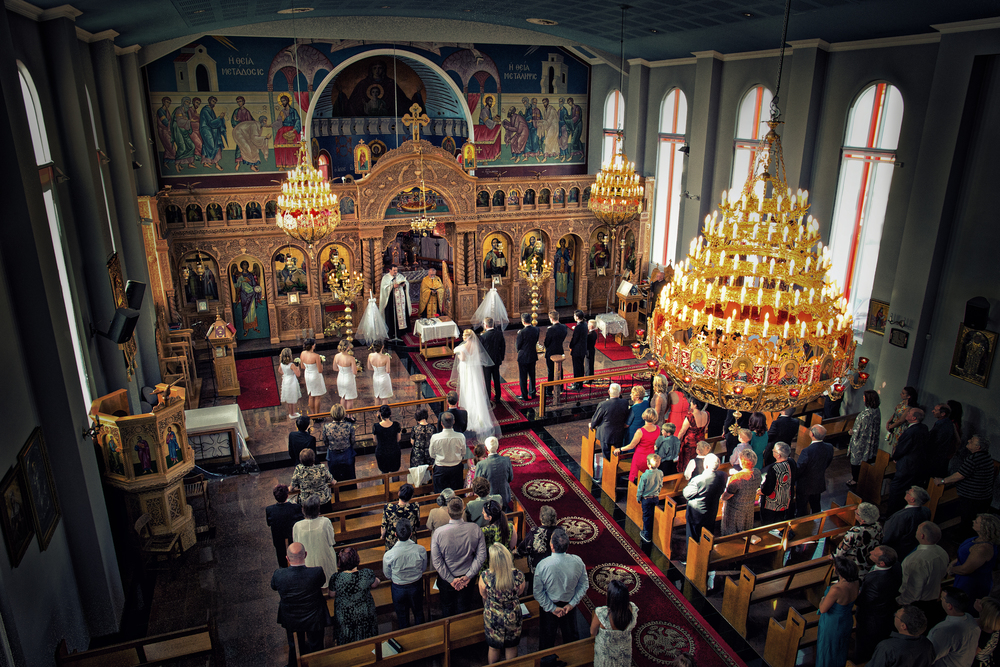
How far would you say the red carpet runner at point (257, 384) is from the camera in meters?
12.9

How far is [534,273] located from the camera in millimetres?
17531

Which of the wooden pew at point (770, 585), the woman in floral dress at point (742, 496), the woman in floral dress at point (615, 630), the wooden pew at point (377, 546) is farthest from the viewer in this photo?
the woman in floral dress at point (742, 496)

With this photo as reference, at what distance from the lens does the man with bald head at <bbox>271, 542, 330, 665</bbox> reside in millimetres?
5781

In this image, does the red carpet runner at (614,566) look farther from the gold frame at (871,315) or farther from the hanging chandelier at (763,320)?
the gold frame at (871,315)

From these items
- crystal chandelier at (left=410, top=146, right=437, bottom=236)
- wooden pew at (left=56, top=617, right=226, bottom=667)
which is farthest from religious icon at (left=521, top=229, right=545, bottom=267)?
wooden pew at (left=56, top=617, right=226, bottom=667)

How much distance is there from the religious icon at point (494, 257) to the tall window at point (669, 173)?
13.5 ft

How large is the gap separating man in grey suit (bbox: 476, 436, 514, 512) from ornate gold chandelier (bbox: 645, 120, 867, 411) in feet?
10.0

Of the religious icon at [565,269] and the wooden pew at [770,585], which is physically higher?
the religious icon at [565,269]

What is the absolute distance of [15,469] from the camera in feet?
17.5

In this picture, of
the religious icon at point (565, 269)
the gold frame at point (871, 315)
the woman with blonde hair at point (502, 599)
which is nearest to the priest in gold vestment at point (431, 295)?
the religious icon at point (565, 269)

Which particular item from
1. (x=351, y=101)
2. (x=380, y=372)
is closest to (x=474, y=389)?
(x=380, y=372)

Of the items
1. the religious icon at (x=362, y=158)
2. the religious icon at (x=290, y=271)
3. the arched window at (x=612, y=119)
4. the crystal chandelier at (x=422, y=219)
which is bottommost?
the religious icon at (x=290, y=271)

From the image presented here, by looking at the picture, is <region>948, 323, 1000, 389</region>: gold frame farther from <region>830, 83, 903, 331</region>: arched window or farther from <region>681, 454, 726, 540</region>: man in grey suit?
<region>681, 454, 726, 540</region>: man in grey suit

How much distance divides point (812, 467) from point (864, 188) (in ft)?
19.7
